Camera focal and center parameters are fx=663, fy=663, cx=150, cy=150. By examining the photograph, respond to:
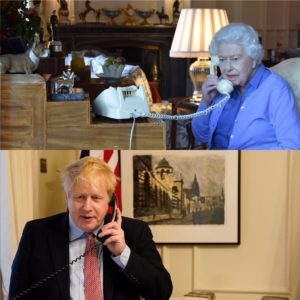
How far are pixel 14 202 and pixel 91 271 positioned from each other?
0.16 meters

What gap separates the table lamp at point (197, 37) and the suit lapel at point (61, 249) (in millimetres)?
417

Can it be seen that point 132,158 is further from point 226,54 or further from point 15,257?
point 226,54

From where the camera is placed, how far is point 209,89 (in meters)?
1.19

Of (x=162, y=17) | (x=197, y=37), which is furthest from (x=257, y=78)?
(x=197, y=37)

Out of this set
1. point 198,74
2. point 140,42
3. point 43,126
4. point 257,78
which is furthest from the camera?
point 140,42

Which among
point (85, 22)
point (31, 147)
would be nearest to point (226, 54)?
point (85, 22)

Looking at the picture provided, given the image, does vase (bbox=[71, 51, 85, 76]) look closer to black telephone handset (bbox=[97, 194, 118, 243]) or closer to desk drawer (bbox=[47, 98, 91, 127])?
desk drawer (bbox=[47, 98, 91, 127])

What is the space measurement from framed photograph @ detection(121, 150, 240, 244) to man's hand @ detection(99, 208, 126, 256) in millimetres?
37

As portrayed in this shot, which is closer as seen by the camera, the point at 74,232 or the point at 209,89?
the point at 74,232

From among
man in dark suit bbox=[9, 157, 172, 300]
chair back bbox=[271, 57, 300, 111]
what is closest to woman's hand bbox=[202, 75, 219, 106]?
chair back bbox=[271, 57, 300, 111]

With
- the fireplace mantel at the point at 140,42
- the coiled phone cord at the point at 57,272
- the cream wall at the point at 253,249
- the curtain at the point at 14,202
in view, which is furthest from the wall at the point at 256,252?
the fireplace mantel at the point at 140,42

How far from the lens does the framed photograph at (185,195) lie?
3.05 ft

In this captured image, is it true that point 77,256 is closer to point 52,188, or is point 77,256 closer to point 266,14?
point 52,188

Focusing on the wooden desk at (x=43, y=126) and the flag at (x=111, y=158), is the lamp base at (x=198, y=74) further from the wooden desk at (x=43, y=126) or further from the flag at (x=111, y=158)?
the flag at (x=111, y=158)
